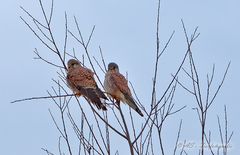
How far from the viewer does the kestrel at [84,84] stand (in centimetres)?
625

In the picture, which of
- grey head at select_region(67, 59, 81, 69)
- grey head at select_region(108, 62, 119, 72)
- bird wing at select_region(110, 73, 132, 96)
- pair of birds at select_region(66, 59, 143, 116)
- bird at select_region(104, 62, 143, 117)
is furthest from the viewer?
grey head at select_region(108, 62, 119, 72)

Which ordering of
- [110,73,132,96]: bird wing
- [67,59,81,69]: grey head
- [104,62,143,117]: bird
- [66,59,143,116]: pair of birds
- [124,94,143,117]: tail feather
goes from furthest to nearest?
1. [67,59,81,69]: grey head
2. [110,73,132,96]: bird wing
3. [104,62,143,117]: bird
4. [124,94,143,117]: tail feather
5. [66,59,143,116]: pair of birds

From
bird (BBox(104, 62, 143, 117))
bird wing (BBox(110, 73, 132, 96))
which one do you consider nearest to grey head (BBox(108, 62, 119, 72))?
bird (BBox(104, 62, 143, 117))

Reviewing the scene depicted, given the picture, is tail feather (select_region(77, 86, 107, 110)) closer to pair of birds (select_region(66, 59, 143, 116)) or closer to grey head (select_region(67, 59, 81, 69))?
pair of birds (select_region(66, 59, 143, 116))

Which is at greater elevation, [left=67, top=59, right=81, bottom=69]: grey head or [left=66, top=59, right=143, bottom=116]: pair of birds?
[left=67, top=59, right=81, bottom=69]: grey head

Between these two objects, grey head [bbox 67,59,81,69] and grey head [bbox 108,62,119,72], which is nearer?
grey head [bbox 67,59,81,69]

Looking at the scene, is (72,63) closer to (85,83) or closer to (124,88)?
(124,88)

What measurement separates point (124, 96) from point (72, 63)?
123 centimetres

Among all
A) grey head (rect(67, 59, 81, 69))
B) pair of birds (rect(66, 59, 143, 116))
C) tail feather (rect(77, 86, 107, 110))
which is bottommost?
tail feather (rect(77, 86, 107, 110))

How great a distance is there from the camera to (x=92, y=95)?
636 cm

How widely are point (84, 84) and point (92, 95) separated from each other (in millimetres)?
472

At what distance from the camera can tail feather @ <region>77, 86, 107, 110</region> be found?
19.3ft

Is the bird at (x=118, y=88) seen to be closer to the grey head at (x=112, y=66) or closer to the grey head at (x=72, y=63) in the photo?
the grey head at (x=112, y=66)

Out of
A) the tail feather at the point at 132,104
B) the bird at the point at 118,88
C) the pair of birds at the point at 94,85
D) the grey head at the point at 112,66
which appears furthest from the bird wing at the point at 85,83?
the grey head at the point at 112,66
